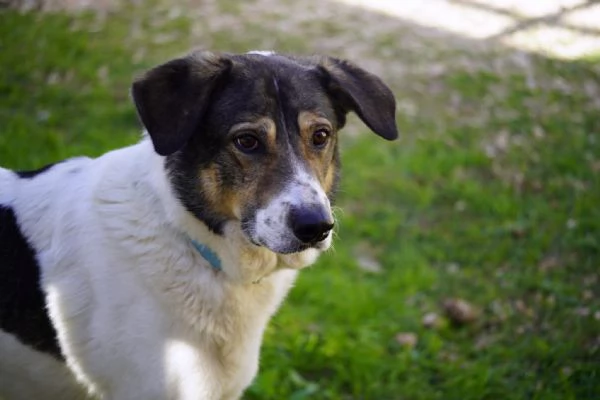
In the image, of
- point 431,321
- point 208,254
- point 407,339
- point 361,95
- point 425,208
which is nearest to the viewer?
point 208,254

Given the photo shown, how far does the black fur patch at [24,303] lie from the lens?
2.58 m

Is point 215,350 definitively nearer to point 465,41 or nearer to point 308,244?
point 308,244

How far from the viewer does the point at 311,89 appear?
2756 millimetres

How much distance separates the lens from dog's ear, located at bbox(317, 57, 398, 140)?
9.33ft

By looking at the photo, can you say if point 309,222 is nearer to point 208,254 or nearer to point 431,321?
point 208,254

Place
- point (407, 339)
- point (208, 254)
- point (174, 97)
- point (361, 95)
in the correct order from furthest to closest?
point (407, 339) → point (361, 95) → point (208, 254) → point (174, 97)

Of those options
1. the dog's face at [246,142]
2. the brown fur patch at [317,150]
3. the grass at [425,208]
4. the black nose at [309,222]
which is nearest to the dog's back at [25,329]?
the dog's face at [246,142]

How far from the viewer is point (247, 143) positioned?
102 inches

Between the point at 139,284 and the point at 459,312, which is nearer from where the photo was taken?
the point at 139,284

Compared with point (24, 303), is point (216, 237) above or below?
above

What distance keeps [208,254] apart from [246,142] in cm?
47

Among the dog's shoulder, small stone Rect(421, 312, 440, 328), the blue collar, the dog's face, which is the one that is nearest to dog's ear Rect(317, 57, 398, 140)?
the dog's face

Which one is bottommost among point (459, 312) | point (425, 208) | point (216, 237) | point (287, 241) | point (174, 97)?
point (425, 208)

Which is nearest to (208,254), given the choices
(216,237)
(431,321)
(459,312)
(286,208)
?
(216,237)
